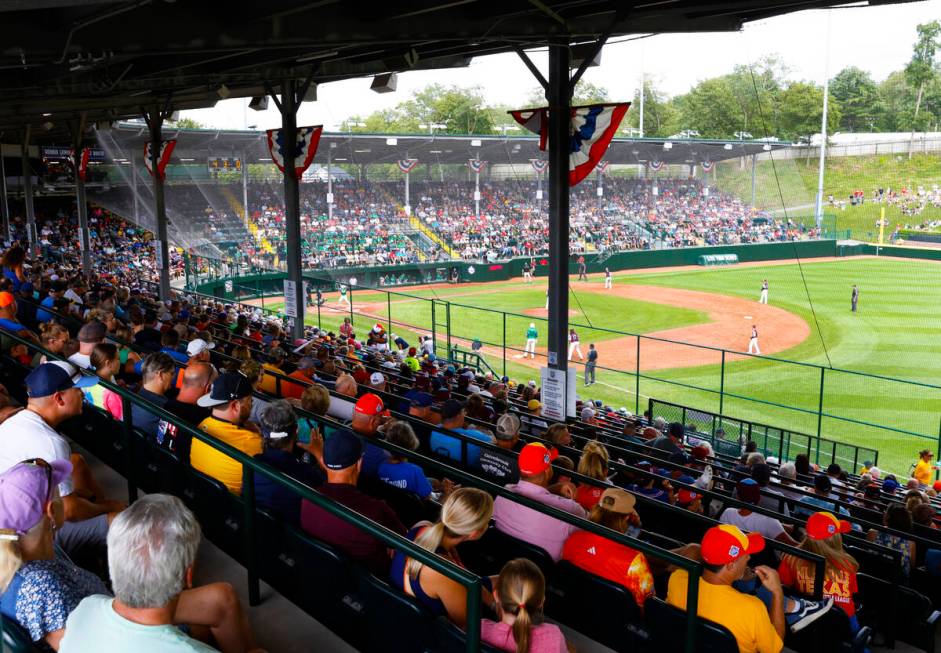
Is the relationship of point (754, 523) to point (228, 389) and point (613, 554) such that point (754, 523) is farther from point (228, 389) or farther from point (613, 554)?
point (228, 389)

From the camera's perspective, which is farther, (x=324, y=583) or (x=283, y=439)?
(x=283, y=439)

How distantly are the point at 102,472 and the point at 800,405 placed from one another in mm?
21609

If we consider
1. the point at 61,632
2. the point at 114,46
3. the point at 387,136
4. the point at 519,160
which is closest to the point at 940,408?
the point at 114,46

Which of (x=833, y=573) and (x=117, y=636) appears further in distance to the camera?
(x=833, y=573)

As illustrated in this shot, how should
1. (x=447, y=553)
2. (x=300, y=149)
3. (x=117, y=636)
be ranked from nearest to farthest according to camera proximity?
1. (x=117, y=636)
2. (x=447, y=553)
3. (x=300, y=149)

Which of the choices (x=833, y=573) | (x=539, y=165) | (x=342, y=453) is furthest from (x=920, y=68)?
(x=342, y=453)

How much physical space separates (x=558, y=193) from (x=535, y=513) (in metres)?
7.02

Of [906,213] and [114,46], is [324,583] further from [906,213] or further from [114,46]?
[906,213]

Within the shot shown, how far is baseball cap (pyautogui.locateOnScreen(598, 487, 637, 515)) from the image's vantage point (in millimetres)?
4492

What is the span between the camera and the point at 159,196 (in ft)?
72.0

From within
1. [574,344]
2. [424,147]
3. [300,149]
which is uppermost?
[424,147]

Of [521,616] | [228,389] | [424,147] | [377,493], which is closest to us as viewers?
[521,616]

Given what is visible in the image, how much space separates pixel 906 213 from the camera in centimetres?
4447

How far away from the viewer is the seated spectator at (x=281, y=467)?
4.34 meters
